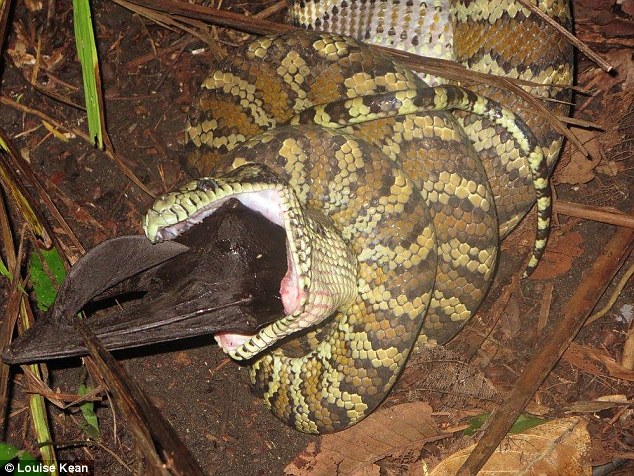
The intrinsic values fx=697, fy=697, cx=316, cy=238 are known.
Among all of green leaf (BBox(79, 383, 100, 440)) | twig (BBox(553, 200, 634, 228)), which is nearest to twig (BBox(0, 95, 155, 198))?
green leaf (BBox(79, 383, 100, 440))

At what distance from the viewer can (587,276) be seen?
112 inches

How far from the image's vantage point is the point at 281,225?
7.61 feet

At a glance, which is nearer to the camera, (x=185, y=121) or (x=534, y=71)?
(x=534, y=71)

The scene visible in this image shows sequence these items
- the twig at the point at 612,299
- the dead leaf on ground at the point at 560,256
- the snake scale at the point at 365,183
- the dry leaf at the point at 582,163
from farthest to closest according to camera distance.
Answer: the dry leaf at the point at 582,163 < the dead leaf on ground at the point at 560,256 < the twig at the point at 612,299 < the snake scale at the point at 365,183

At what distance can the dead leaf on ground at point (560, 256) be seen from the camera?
115 inches

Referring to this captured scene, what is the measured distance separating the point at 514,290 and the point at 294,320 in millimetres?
1092

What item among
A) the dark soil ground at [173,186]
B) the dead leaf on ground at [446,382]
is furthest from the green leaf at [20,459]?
the dead leaf on ground at [446,382]

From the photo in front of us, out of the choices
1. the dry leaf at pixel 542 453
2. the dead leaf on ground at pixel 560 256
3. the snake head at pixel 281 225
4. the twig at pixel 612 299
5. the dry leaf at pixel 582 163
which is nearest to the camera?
the snake head at pixel 281 225

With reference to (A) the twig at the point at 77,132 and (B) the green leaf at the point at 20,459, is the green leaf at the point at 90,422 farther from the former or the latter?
(A) the twig at the point at 77,132

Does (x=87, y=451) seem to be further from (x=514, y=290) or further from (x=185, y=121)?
(x=514, y=290)

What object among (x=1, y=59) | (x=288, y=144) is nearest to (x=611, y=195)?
(x=288, y=144)

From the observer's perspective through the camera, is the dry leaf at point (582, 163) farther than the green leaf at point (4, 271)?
Yes

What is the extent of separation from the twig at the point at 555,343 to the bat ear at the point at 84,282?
1320mm

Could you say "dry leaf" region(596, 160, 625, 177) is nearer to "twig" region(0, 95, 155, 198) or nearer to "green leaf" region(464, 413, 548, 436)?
"green leaf" region(464, 413, 548, 436)
